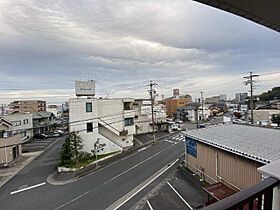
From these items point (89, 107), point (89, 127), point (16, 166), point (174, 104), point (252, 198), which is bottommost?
point (16, 166)

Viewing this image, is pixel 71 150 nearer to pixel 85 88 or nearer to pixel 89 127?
pixel 89 127

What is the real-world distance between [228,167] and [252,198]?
24.7ft

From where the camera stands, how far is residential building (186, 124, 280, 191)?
233 inches

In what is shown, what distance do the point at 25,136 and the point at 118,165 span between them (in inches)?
781

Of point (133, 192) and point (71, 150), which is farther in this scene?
point (71, 150)

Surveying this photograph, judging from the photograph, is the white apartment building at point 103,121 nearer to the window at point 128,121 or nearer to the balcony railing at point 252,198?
the window at point 128,121

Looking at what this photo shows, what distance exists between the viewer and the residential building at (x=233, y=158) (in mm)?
5926

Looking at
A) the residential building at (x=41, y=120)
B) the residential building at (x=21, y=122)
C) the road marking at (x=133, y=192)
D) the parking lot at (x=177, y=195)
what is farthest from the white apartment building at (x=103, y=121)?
the residential building at (x=41, y=120)

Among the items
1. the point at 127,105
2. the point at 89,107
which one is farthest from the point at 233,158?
the point at 127,105

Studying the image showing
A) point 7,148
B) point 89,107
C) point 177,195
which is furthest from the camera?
point 89,107

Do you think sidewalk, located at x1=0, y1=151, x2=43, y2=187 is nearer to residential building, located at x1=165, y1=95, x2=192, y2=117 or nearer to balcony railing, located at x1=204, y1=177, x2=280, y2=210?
balcony railing, located at x1=204, y1=177, x2=280, y2=210

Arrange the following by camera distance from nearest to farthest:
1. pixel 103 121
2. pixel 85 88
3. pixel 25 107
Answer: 1. pixel 103 121
2. pixel 85 88
3. pixel 25 107

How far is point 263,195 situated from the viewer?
3.91 feet

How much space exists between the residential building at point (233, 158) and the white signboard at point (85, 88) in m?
12.1
